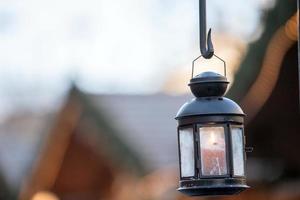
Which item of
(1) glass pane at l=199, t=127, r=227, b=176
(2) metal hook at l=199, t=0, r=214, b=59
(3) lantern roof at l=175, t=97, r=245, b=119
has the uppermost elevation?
(2) metal hook at l=199, t=0, r=214, b=59

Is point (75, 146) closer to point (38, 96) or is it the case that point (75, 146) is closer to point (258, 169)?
point (258, 169)

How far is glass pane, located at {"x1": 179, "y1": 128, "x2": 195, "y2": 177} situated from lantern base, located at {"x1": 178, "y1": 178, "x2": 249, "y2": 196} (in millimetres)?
56

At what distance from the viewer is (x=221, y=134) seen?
6.05 m

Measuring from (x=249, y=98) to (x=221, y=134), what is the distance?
4526 millimetres

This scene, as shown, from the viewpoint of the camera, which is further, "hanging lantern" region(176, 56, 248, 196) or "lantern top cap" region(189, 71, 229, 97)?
"lantern top cap" region(189, 71, 229, 97)

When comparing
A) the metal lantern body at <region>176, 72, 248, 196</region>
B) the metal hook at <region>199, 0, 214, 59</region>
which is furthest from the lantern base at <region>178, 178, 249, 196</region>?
the metal hook at <region>199, 0, 214, 59</region>

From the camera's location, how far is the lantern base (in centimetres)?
598

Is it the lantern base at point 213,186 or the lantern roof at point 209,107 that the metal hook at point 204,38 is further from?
the lantern base at point 213,186

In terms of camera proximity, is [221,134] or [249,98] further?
[249,98]

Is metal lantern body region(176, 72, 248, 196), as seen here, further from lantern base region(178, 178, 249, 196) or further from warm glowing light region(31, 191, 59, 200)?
warm glowing light region(31, 191, 59, 200)

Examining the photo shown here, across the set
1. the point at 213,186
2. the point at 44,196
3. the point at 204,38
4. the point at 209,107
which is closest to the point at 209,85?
the point at 209,107

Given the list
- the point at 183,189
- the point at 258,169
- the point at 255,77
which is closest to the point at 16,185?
the point at 258,169

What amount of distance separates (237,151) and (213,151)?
0.13 metres

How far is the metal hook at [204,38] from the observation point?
6.06m
